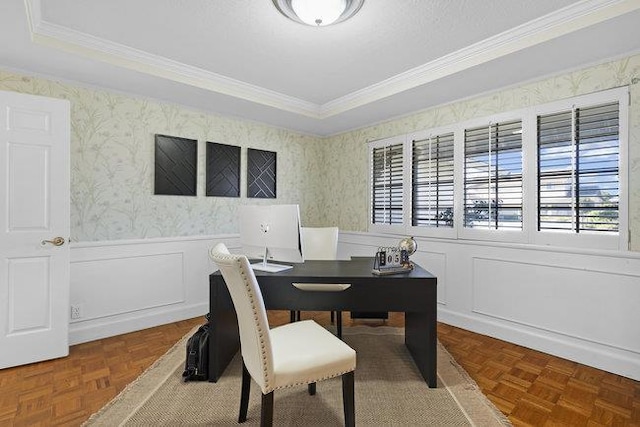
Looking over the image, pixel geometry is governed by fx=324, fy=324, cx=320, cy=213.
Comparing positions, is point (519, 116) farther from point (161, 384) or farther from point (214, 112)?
point (161, 384)

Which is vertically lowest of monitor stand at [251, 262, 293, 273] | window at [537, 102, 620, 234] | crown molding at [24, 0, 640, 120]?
monitor stand at [251, 262, 293, 273]

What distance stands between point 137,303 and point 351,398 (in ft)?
8.41

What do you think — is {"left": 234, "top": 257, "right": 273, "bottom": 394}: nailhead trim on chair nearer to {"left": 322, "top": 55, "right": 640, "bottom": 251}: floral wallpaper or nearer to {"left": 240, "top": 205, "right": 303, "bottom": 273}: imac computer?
{"left": 240, "top": 205, "right": 303, "bottom": 273}: imac computer

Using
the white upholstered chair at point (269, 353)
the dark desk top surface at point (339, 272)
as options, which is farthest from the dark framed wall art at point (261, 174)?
the white upholstered chair at point (269, 353)

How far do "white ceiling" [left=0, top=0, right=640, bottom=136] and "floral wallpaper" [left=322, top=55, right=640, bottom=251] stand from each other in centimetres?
12

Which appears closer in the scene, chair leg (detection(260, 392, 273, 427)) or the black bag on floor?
chair leg (detection(260, 392, 273, 427))

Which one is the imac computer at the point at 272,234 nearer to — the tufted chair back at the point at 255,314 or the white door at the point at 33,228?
the tufted chair back at the point at 255,314

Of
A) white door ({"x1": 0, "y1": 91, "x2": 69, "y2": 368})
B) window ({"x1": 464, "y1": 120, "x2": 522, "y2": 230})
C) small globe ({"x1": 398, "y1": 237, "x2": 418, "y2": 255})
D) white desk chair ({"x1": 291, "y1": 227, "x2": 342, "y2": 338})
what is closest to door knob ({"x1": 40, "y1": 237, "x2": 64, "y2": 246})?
white door ({"x1": 0, "y1": 91, "x2": 69, "y2": 368})

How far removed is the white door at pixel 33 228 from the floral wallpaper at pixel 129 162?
0.35 metres

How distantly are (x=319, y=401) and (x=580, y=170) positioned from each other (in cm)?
264

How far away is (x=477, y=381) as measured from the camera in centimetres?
229

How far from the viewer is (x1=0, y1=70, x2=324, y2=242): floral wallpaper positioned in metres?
2.95

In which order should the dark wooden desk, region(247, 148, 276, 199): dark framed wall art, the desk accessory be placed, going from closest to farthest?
the dark wooden desk
the desk accessory
region(247, 148, 276, 199): dark framed wall art

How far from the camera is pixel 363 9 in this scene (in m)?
2.09
